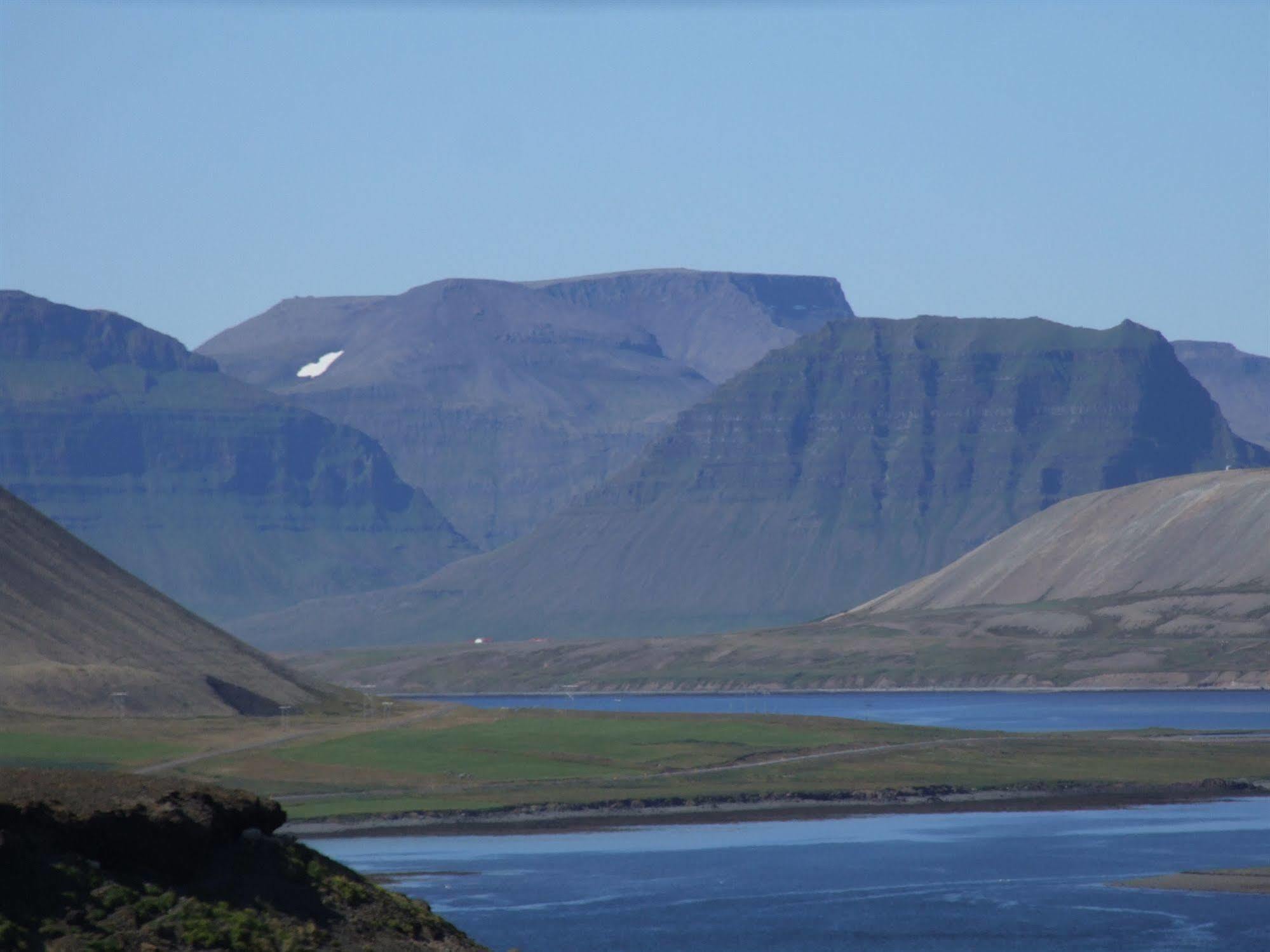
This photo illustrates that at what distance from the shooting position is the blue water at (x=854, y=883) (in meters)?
79.8

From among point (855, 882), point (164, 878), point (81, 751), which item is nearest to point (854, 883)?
point (855, 882)

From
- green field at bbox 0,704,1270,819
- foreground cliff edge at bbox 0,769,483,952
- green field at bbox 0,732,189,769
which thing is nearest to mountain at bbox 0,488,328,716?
green field at bbox 0,704,1270,819

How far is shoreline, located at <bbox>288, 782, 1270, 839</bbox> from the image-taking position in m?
116

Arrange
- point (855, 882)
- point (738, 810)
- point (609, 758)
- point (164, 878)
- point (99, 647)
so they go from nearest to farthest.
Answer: point (164, 878) → point (855, 882) → point (738, 810) → point (609, 758) → point (99, 647)

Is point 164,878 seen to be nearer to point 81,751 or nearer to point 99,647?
point 81,751

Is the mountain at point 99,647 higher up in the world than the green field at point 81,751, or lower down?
higher up

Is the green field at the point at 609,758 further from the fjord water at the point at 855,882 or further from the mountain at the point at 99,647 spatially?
the fjord water at the point at 855,882

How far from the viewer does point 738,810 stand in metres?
125

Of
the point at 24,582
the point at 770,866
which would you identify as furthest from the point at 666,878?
the point at 24,582

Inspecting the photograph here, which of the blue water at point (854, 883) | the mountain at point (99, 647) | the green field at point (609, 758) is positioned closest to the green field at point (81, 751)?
the green field at point (609, 758)

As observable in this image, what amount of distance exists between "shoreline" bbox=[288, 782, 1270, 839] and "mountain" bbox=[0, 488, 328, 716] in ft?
127

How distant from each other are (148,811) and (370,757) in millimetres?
98887

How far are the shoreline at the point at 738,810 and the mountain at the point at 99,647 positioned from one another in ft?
127

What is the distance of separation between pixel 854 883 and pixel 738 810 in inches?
1192
